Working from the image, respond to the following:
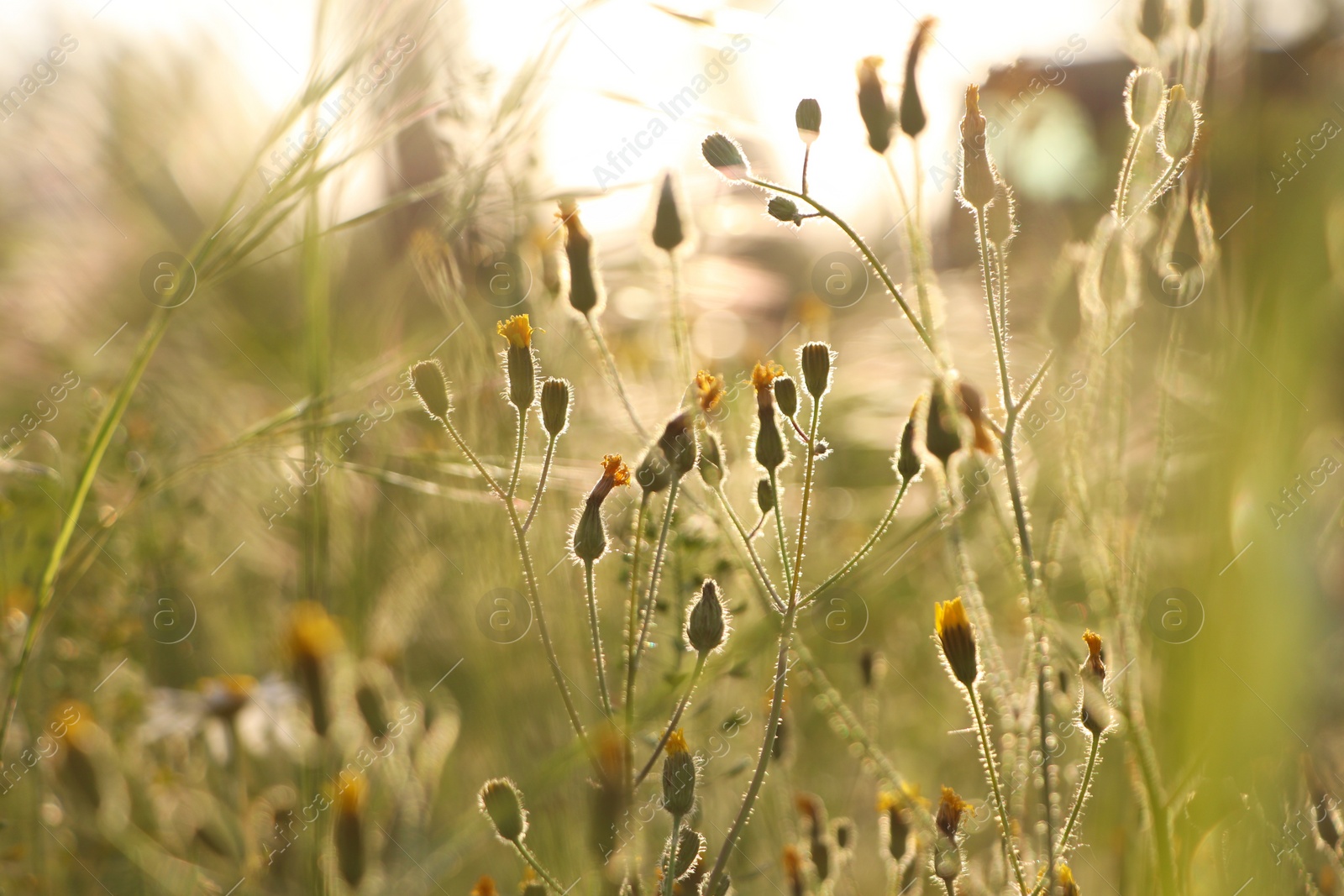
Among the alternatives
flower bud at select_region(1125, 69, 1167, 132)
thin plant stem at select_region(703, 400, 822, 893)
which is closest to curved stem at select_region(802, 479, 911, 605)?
thin plant stem at select_region(703, 400, 822, 893)

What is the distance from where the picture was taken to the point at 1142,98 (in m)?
0.77

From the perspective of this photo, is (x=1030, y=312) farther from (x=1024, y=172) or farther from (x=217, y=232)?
(x=217, y=232)

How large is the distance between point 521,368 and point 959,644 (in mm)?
350

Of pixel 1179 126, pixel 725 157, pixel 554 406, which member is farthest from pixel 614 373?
pixel 1179 126

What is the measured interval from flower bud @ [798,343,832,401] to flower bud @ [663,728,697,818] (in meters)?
0.26

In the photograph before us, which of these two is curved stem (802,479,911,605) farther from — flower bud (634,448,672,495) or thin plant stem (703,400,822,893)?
flower bud (634,448,672,495)

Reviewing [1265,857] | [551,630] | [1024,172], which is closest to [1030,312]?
Answer: [1024,172]

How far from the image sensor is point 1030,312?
1.71 metres

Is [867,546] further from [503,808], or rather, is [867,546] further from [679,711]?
[503,808]

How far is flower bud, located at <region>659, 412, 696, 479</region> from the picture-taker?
0.67 metres

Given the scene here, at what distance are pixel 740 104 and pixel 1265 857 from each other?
1.37m

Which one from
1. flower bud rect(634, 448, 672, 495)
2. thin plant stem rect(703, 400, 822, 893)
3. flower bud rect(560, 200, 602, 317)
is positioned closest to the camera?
thin plant stem rect(703, 400, 822, 893)

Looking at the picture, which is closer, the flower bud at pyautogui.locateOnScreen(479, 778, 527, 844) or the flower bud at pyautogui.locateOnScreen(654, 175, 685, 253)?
the flower bud at pyautogui.locateOnScreen(479, 778, 527, 844)

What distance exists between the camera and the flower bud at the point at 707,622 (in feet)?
2.11
